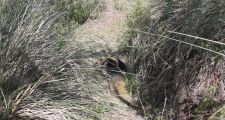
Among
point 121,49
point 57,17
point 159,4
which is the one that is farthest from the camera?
point 121,49

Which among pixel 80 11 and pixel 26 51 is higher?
pixel 26 51

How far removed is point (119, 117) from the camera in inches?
168

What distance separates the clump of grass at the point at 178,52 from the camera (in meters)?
4.27

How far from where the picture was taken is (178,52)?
4.41 m

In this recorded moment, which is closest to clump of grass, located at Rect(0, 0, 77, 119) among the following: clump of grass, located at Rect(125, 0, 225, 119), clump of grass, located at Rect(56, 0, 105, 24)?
clump of grass, located at Rect(125, 0, 225, 119)

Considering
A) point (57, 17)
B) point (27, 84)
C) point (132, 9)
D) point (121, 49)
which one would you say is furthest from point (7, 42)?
point (132, 9)

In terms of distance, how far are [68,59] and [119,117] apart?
2.50 ft

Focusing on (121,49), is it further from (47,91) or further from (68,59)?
(47,91)

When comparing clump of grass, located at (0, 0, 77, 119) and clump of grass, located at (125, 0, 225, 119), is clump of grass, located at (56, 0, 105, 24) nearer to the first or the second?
clump of grass, located at (125, 0, 225, 119)

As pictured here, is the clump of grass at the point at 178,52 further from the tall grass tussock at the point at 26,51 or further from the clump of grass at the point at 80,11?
the clump of grass at the point at 80,11

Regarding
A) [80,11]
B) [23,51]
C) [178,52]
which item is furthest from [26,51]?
[80,11]

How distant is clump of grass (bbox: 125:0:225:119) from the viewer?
4266mm

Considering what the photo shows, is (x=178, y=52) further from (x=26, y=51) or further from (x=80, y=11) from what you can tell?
(x=80, y=11)

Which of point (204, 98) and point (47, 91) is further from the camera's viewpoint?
point (204, 98)
